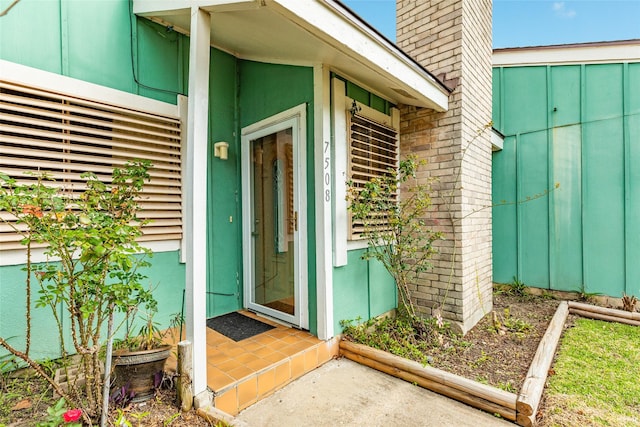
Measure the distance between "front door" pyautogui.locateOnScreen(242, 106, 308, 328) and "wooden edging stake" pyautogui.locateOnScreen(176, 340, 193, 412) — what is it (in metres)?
1.37

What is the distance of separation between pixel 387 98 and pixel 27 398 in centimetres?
434

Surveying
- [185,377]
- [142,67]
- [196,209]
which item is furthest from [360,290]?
[142,67]

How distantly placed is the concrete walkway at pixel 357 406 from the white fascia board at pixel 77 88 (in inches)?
117

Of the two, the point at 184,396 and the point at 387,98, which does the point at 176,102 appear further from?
the point at 184,396

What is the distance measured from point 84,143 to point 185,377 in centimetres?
230

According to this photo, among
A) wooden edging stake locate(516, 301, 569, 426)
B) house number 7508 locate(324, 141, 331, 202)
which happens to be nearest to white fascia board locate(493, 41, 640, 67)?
wooden edging stake locate(516, 301, 569, 426)

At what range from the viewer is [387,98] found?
3.88 m

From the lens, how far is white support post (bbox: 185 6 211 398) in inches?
85.4

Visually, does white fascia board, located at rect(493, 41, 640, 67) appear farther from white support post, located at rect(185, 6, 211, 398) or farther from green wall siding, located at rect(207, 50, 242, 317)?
white support post, located at rect(185, 6, 211, 398)

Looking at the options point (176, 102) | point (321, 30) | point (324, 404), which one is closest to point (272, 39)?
point (321, 30)

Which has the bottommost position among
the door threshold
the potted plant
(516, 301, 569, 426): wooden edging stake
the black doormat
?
(516, 301, 569, 426): wooden edging stake

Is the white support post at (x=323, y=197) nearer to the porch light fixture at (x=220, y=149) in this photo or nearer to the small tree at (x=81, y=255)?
the porch light fixture at (x=220, y=149)

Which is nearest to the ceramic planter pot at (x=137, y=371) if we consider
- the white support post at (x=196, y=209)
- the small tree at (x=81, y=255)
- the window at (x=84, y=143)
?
the small tree at (x=81, y=255)

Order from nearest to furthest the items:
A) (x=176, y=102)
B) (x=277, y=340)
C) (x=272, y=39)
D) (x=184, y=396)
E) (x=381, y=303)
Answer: (x=184, y=396)
(x=272, y=39)
(x=277, y=340)
(x=176, y=102)
(x=381, y=303)
